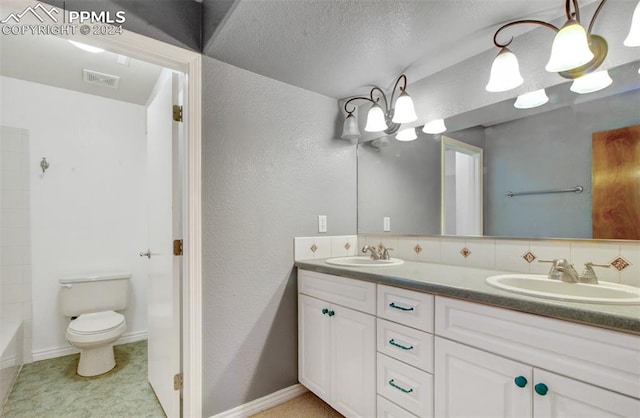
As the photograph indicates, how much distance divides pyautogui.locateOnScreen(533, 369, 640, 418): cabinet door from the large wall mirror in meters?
0.72

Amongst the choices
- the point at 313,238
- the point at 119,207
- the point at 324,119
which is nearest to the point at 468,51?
the point at 324,119

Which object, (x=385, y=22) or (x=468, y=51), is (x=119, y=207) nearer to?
(x=385, y=22)

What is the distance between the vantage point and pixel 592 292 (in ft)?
3.67

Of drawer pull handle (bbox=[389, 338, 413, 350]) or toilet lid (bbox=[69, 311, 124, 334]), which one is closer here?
drawer pull handle (bbox=[389, 338, 413, 350])

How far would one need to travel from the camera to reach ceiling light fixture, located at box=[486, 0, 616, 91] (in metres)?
1.13

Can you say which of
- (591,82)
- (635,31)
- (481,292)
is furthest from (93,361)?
(635,31)

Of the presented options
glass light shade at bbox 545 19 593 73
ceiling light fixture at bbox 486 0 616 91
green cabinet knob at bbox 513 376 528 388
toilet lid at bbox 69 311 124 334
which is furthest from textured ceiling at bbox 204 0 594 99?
toilet lid at bbox 69 311 124 334

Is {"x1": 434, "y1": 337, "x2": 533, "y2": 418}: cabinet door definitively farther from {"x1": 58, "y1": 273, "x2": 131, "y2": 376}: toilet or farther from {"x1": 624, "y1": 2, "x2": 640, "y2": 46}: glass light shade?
{"x1": 58, "y1": 273, "x2": 131, "y2": 376}: toilet

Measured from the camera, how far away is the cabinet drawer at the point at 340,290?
1.45 meters

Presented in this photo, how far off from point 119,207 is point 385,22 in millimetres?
2718

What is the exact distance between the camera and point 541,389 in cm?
87

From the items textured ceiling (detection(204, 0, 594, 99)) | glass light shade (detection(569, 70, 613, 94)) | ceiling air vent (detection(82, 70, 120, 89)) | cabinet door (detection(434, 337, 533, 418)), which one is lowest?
cabinet door (detection(434, 337, 533, 418))

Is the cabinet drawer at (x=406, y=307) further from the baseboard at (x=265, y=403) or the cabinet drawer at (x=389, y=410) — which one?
the baseboard at (x=265, y=403)

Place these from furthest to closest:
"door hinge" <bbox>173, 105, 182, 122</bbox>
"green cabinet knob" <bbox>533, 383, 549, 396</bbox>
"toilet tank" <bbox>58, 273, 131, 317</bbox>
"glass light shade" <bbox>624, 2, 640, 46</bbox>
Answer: "toilet tank" <bbox>58, 273, 131, 317</bbox>
"door hinge" <bbox>173, 105, 182, 122</bbox>
"glass light shade" <bbox>624, 2, 640, 46</bbox>
"green cabinet knob" <bbox>533, 383, 549, 396</bbox>
